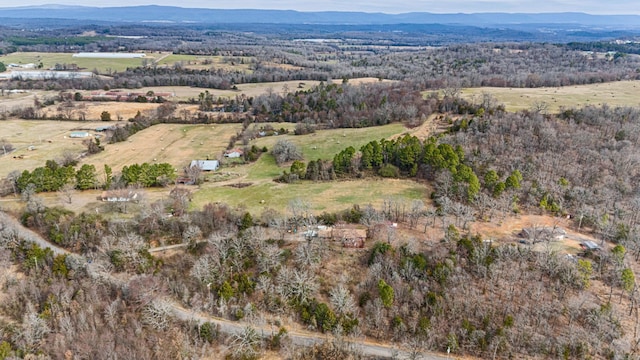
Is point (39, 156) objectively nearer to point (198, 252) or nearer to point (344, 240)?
point (198, 252)

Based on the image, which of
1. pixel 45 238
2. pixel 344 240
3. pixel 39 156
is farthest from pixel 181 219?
pixel 39 156

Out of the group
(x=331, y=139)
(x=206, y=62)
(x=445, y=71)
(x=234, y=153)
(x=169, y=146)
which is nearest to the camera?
(x=234, y=153)

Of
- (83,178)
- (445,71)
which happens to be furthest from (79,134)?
(445,71)

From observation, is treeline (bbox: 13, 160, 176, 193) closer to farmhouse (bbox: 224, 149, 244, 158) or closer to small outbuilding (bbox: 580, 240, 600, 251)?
farmhouse (bbox: 224, 149, 244, 158)

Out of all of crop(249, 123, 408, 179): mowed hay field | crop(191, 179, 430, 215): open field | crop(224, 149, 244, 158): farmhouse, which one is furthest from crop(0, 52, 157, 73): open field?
crop(191, 179, 430, 215): open field

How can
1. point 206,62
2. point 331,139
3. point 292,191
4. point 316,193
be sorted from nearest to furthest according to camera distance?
point 316,193, point 292,191, point 331,139, point 206,62

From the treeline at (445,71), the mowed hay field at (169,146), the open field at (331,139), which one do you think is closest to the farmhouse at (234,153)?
the mowed hay field at (169,146)

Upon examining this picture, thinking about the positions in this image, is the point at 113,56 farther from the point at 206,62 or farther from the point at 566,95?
the point at 566,95

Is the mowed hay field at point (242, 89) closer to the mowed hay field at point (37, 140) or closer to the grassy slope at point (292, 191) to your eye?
the mowed hay field at point (37, 140)
